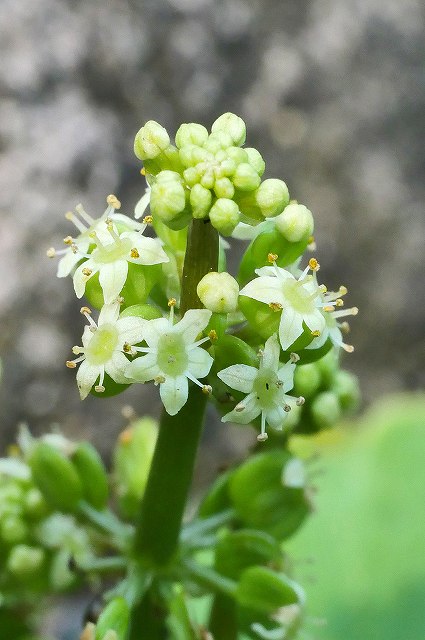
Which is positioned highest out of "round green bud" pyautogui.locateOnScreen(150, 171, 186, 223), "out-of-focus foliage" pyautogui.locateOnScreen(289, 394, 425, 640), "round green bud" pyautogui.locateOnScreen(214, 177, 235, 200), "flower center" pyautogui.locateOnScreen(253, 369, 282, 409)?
"out-of-focus foliage" pyautogui.locateOnScreen(289, 394, 425, 640)

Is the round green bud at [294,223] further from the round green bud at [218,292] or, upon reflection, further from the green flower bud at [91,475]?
the green flower bud at [91,475]

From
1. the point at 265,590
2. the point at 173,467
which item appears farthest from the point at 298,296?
the point at 265,590

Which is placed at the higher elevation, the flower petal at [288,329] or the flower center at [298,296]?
the flower center at [298,296]

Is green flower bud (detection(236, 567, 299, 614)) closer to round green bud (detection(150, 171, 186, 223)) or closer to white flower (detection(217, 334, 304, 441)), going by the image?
white flower (detection(217, 334, 304, 441))

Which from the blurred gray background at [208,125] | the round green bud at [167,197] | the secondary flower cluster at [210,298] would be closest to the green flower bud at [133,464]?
the secondary flower cluster at [210,298]

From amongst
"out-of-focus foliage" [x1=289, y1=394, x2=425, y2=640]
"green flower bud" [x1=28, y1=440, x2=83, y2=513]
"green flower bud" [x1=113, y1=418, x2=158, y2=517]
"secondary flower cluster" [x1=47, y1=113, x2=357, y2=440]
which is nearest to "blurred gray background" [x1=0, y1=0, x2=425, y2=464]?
"out-of-focus foliage" [x1=289, y1=394, x2=425, y2=640]

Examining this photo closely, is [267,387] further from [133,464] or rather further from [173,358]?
[133,464]

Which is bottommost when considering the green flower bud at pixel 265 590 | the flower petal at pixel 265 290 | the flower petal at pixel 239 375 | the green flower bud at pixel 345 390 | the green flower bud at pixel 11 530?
the green flower bud at pixel 265 590
